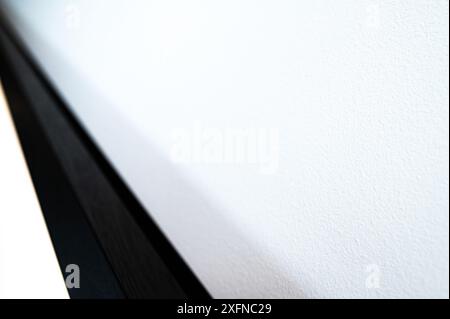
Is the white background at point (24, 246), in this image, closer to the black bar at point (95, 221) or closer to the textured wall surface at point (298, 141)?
the black bar at point (95, 221)

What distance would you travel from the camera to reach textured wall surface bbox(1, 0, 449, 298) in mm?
370

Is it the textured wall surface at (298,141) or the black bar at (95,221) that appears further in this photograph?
the black bar at (95,221)

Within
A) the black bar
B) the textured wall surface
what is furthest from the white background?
the textured wall surface

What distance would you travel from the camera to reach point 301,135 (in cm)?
50

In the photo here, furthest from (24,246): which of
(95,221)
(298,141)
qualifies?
(298,141)

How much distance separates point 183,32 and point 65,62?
116 centimetres

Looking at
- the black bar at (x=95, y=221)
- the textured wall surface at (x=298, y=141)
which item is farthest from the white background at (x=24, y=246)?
the textured wall surface at (x=298, y=141)

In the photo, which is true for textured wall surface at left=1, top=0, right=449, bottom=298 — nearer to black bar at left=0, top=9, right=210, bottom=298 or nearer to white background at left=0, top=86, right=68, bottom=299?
black bar at left=0, top=9, right=210, bottom=298

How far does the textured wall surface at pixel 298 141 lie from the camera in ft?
1.21

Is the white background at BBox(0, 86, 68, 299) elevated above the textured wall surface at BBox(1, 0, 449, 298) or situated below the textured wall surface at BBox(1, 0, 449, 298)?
below

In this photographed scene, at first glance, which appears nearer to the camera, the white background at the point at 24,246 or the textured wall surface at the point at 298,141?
Result: the textured wall surface at the point at 298,141

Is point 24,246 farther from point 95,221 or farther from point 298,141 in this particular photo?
point 298,141

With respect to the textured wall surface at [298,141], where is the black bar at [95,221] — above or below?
below
